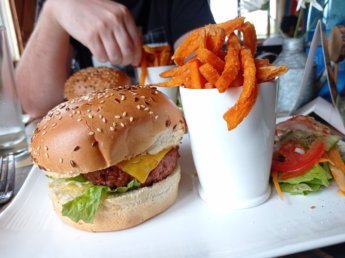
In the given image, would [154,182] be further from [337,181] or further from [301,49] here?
[301,49]

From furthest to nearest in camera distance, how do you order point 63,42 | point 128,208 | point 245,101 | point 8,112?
1. point 63,42
2. point 8,112
3. point 128,208
4. point 245,101

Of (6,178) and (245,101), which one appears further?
(6,178)

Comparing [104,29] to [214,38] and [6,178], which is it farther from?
[214,38]

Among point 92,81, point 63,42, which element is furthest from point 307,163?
point 63,42

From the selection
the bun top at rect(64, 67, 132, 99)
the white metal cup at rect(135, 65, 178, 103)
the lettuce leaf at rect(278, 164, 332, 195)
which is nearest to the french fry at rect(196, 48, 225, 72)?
the lettuce leaf at rect(278, 164, 332, 195)

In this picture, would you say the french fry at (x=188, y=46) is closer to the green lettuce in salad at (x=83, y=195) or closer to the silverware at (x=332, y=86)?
the green lettuce in salad at (x=83, y=195)

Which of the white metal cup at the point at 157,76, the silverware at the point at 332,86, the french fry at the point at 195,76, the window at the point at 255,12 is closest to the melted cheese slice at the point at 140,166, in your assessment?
the french fry at the point at 195,76

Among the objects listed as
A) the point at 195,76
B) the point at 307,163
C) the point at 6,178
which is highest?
the point at 195,76
